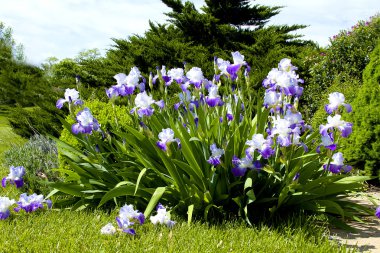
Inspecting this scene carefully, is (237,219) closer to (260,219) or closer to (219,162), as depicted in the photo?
(260,219)

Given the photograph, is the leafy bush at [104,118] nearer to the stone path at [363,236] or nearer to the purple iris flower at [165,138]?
the purple iris flower at [165,138]

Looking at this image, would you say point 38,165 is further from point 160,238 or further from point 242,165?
point 242,165

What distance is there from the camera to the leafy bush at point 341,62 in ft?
34.5

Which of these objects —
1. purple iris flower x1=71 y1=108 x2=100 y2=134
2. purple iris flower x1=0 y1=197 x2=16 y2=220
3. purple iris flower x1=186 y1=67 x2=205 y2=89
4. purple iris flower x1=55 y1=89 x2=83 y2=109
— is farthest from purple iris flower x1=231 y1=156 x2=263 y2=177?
purple iris flower x1=0 y1=197 x2=16 y2=220

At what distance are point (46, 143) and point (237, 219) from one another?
13.6 feet

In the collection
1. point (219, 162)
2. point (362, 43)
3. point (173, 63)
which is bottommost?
point (219, 162)

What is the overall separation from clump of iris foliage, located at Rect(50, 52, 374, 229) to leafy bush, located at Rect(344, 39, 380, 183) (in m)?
1.63

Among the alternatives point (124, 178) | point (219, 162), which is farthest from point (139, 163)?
point (219, 162)

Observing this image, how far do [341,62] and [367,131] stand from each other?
17.3ft

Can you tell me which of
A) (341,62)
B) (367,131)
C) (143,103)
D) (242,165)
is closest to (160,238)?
(242,165)

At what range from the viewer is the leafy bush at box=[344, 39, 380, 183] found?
5.96 meters

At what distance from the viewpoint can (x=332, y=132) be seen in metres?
3.78

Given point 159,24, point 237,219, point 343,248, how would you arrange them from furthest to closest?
point 159,24, point 237,219, point 343,248

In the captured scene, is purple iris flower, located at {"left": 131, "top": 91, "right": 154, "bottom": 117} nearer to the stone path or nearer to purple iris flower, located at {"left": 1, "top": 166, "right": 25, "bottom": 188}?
purple iris flower, located at {"left": 1, "top": 166, "right": 25, "bottom": 188}
